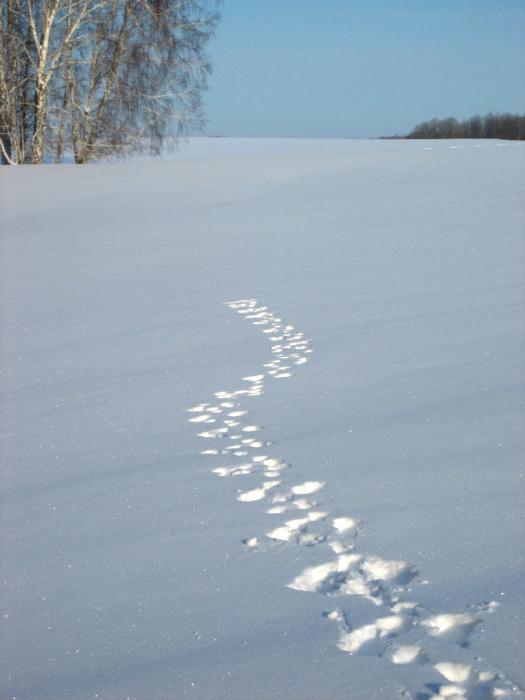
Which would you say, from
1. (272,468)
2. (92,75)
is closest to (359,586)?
(272,468)

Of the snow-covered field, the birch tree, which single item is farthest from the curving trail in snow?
the birch tree

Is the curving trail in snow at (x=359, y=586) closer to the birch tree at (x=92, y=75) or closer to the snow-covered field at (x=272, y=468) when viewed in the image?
the snow-covered field at (x=272, y=468)

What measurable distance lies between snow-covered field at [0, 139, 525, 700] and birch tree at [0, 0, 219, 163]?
7684 mm

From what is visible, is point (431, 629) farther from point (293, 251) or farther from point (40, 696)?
point (293, 251)

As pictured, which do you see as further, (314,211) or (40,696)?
(314,211)

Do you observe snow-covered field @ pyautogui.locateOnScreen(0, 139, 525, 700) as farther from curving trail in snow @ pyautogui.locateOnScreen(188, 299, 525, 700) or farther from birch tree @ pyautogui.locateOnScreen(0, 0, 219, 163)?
birch tree @ pyautogui.locateOnScreen(0, 0, 219, 163)

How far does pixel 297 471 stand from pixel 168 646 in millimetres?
1082

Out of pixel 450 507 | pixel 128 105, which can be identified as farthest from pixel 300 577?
pixel 128 105

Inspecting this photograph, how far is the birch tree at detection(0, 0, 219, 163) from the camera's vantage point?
1339 centimetres

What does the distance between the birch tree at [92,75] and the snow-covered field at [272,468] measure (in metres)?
7.68

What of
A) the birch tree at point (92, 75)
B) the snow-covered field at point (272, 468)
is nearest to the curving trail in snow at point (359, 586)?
the snow-covered field at point (272, 468)

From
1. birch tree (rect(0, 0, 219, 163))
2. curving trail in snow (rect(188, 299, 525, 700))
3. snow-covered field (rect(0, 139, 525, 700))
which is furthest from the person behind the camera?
birch tree (rect(0, 0, 219, 163))

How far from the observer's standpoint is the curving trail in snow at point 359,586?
1.68 m

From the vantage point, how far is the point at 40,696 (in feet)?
5.73
